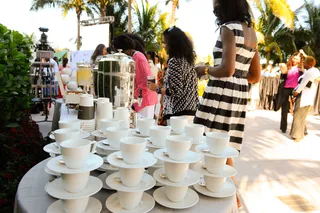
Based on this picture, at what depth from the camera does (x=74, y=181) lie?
72 cm

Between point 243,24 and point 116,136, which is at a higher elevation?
point 243,24

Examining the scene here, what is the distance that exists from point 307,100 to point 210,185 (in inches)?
178

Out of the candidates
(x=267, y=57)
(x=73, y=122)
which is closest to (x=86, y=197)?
→ (x=73, y=122)

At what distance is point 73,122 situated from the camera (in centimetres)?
104

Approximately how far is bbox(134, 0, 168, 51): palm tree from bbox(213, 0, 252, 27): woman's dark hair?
16168mm

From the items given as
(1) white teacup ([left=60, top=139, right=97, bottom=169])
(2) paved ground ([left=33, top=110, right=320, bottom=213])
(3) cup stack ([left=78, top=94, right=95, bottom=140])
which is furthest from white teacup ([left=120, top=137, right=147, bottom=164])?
(2) paved ground ([left=33, top=110, right=320, bottom=213])

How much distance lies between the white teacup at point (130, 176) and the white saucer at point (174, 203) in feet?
0.34

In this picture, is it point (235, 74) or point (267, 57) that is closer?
point (235, 74)

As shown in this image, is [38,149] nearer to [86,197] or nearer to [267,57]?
[86,197]

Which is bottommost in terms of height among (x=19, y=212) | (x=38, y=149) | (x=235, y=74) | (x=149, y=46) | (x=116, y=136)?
(x=38, y=149)

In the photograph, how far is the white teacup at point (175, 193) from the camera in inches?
32.2

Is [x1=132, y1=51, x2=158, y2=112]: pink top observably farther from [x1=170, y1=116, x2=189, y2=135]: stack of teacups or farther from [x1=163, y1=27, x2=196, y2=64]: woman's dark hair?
[x1=170, y1=116, x2=189, y2=135]: stack of teacups

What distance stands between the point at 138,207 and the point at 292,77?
209 inches

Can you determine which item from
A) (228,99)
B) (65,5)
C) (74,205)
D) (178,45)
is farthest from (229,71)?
(65,5)
